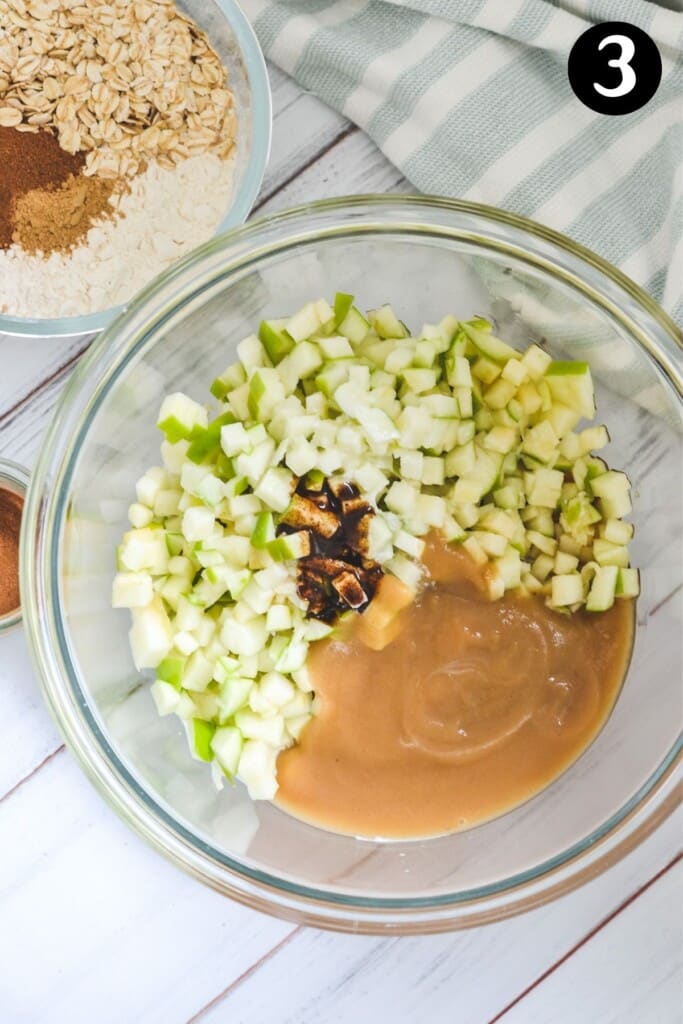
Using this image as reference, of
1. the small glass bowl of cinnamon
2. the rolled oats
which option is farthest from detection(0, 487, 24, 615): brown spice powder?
the rolled oats

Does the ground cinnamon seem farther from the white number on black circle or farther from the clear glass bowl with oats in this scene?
the white number on black circle

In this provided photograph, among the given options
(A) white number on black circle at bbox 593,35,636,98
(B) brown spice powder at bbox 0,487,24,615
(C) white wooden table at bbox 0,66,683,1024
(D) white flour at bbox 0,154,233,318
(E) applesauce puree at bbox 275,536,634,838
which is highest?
(A) white number on black circle at bbox 593,35,636,98

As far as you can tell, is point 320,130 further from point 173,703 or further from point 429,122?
point 173,703

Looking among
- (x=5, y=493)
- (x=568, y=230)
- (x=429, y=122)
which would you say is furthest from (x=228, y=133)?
(x=5, y=493)

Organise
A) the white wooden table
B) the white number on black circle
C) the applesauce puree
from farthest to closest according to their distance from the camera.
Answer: the white wooden table → the white number on black circle → the applesauce puree

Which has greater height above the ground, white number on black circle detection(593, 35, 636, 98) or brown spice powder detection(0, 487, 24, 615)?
white number on black circle detection(593, 35, 636, 98)

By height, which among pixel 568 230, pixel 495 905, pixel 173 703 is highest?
pixel 568 230

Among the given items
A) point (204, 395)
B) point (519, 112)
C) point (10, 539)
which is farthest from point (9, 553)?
point (519, 112)
